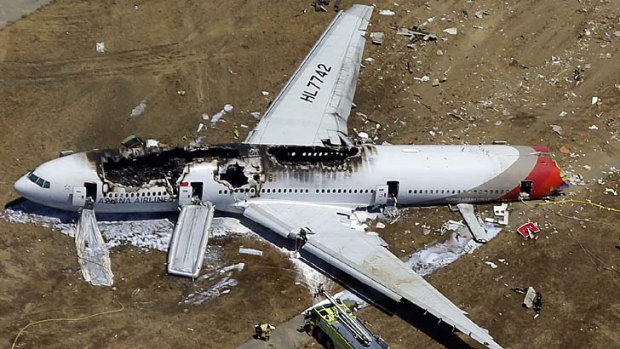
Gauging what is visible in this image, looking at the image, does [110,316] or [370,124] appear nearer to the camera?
[110,316]

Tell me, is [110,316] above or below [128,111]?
below

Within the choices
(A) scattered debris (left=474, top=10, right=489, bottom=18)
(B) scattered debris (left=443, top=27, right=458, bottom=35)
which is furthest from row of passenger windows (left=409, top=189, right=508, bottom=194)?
(A) scattered debris (left=474, top=10, right=489, bottom=18)

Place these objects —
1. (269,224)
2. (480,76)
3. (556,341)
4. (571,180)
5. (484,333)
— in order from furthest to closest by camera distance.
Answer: (480,76) < (571,180) < (269,224) < (556,341) < (484,333)

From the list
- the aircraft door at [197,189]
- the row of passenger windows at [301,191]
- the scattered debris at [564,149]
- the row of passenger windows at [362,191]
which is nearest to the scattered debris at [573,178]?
the scattered debris at [564,149]

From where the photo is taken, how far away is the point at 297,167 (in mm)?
44562

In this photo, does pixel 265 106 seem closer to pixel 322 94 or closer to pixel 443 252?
pixel 322 94

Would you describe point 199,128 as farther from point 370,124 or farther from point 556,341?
point 556,341

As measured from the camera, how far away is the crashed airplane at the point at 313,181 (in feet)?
140

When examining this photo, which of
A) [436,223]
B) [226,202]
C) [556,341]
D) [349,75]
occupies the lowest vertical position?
[556,341]

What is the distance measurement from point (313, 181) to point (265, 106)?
32.3 ft

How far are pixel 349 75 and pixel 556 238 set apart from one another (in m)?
16.4

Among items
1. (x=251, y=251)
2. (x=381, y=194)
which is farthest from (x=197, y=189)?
(x=381, y=194)

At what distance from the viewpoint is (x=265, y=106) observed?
52438 mm

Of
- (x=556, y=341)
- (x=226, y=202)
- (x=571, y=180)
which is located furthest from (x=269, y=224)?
(x=571, y=180)
